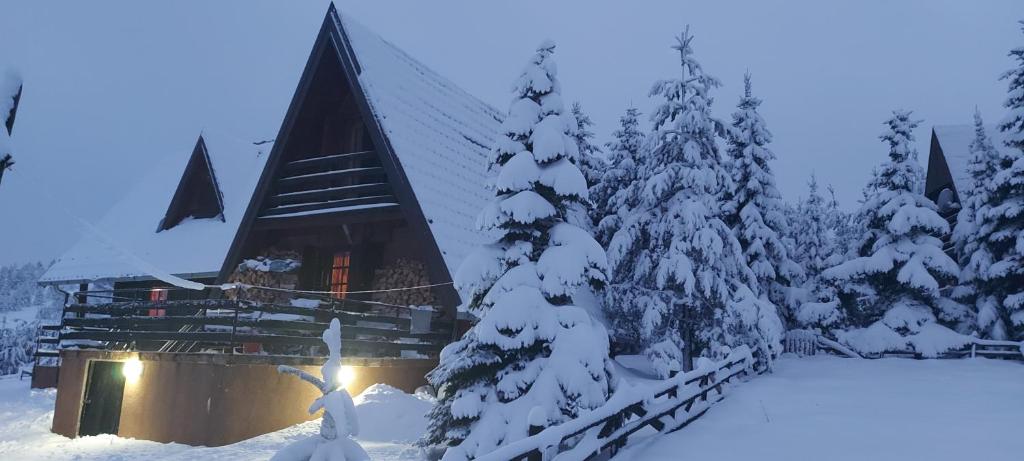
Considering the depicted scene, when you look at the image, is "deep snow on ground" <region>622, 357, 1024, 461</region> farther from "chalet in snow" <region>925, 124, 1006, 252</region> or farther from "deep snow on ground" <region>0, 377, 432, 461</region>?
"chalet in snow" <region>925, 124, 1006, 252</region>

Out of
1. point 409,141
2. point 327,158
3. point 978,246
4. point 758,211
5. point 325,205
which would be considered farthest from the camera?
point 758,211

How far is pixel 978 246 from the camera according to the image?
21.0m

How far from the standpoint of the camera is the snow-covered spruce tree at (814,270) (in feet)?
75.6

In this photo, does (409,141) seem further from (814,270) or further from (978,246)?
(814,270)

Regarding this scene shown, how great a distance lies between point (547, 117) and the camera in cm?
1129

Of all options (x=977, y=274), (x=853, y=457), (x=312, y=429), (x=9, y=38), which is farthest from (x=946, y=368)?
(x=9, y=38)

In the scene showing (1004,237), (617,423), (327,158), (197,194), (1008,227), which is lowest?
(617,423)

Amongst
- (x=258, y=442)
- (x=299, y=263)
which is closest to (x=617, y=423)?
(x=258, y=442)

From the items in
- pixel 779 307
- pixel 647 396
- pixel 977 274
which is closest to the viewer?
pixel 647 396

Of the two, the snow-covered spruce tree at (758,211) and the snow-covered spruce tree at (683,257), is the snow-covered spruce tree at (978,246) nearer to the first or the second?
the snow-covered spruce tree at (758,211)

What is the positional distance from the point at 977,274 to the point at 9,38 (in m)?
23.1

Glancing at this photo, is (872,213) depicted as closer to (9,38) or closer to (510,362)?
(510,362)

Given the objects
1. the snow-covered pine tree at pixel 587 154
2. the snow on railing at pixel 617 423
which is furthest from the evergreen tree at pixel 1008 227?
the snow on railing at pixel 617 423

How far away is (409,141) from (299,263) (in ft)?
16.0
